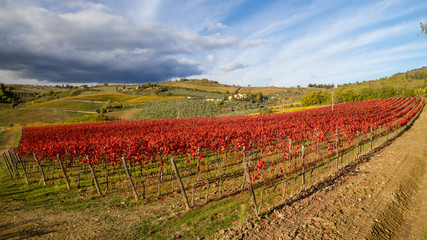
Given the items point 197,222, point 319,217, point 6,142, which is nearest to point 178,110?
point 6,142

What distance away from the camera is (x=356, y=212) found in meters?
6.52

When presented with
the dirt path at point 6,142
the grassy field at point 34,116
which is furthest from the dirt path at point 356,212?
the grassy field at point 34,116

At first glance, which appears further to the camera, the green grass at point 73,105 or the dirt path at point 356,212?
the green grass at point 73,105

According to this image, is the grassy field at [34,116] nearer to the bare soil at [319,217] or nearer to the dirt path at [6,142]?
the dirt path at [6,142]

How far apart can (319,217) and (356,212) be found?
1445 mm

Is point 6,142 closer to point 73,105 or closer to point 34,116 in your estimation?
point 34,116

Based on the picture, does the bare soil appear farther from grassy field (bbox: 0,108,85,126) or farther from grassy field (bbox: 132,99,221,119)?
grassy field (bbox: 0,108,85,126)

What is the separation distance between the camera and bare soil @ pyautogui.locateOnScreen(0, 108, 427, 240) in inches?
223

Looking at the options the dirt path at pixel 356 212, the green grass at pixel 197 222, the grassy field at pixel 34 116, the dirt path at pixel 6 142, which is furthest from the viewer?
the grassy field at pixel 34 116

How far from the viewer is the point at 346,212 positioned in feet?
21.4

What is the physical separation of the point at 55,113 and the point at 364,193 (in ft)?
252

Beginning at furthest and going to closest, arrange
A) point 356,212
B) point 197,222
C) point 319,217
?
1. point 197,222
2. point 356,212
3. point 319,217

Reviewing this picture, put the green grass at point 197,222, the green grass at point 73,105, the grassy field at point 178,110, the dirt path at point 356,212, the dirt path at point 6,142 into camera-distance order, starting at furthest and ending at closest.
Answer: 1. the green grass at point 73,105
2. the grassy field at point 178,110
3. the dirt path at point 6,142
4. the green grass at point 197,222
5. the dirt path at point 356,212

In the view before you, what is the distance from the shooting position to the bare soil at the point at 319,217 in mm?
5672
